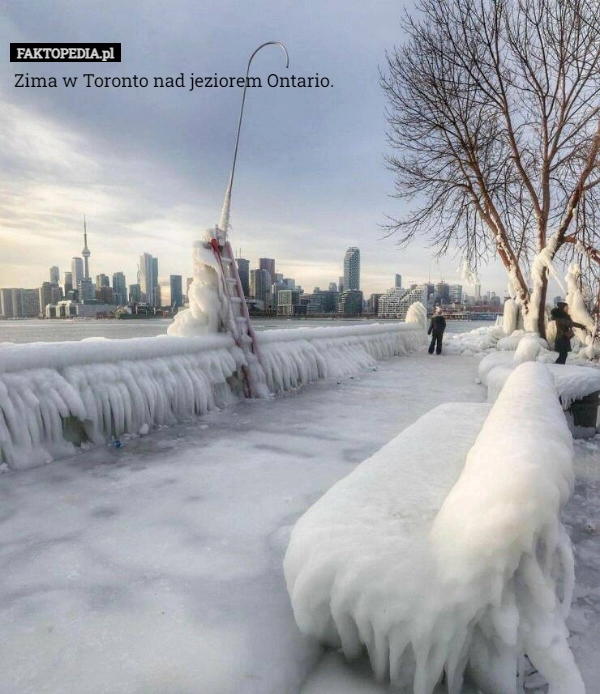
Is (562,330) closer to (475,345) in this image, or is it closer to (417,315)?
(475,345)

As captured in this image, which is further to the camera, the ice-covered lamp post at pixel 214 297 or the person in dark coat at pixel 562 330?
the person in dark coat at pixel 562 330

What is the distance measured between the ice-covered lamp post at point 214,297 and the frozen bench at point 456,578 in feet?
15.0

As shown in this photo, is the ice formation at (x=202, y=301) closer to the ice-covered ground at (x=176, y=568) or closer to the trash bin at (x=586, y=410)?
the ice-covered ground at (x=176, y=568)

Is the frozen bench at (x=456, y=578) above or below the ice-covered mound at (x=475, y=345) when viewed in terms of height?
above

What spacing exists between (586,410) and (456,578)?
377 centimetres

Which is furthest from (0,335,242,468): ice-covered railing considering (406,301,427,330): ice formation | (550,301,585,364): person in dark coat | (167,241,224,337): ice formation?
(406,301,427,330): ice formation

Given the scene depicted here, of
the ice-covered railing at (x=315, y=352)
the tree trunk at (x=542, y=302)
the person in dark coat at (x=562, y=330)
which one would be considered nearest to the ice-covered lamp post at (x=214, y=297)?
the ice-covered railing at (x=315, y=352)

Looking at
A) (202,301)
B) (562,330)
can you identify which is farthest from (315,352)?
(562,330)

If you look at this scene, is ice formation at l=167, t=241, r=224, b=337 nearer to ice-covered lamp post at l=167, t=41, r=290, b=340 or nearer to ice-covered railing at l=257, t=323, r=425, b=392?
ice-covered lamp post at l=167, t=41, r=290, b=340

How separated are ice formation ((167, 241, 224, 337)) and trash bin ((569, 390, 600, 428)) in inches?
161

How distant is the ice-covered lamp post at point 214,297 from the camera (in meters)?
5.75

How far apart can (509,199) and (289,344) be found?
9.47 m

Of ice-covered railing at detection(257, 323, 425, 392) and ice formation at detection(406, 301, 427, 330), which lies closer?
ice-covered railing at detection(257, 323, 425, 392)

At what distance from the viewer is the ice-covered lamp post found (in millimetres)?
5754
